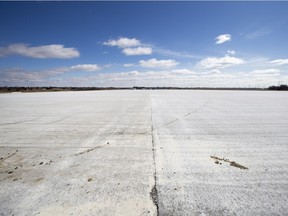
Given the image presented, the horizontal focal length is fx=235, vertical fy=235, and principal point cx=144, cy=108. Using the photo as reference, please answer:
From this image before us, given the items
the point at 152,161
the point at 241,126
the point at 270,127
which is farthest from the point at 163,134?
the point at 270,127

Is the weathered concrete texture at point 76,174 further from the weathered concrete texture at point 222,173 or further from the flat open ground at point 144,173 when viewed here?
the weathered concrete texture at point 222,173

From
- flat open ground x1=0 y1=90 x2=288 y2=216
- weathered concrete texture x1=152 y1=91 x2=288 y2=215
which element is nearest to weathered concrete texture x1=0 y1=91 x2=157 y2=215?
flat open ground x1=0 y1=90 x2=288 y2=216

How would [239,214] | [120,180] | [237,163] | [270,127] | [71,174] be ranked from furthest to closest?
1. [270,127]
2. [237,163]
3. [71,174]
4. [120,180]
5. [239,214]

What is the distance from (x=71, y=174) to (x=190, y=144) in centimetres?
322

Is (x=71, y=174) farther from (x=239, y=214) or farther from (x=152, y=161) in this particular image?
(x=239, y=214)

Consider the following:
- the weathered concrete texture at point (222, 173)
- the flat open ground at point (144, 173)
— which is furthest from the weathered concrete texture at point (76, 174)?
the weathered concrete texture at point (222, 173)

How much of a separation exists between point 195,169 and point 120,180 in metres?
1.45

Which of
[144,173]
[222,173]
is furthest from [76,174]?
[222,173]

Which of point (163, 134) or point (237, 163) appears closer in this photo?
point (237, 163)

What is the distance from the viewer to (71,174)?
165 inches

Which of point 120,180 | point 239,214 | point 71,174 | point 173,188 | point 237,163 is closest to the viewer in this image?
point 239,214

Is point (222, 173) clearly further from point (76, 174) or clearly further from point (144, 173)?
point (76, 174)

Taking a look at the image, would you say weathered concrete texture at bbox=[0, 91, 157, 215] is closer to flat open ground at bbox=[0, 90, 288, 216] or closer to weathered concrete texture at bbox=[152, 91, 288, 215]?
flat open ground at bbox=[0, 90, 288, 216]

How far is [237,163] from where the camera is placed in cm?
474
